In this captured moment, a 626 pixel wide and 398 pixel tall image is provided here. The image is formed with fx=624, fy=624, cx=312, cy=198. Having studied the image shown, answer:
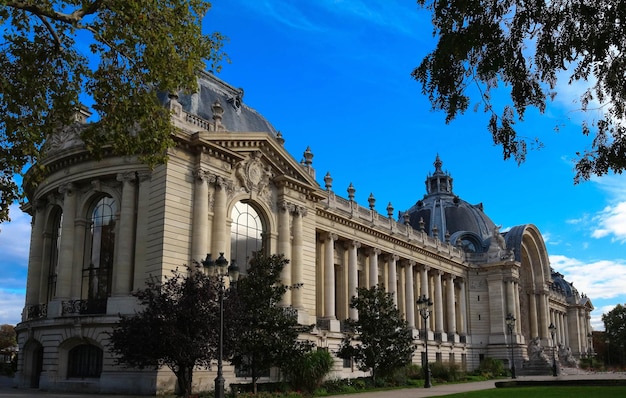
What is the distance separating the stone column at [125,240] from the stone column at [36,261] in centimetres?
808

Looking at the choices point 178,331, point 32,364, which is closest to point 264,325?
point 178,331

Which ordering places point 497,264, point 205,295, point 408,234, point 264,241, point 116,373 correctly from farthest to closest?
point 497,264, point 408,234, point 264,241, point 116,373, point 205,295

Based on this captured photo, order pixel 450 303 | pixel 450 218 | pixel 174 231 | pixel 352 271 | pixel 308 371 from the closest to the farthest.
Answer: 1. pixel 308 371
2. pixel 174 231
3. pixel 352 271
4. pixel 450 303
5. pixel 450 218

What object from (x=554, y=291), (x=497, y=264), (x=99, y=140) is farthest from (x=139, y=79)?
(x=554, y=291)

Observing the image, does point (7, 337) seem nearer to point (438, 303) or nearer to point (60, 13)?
point (438, 303)

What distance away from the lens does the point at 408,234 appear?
61.2 meters

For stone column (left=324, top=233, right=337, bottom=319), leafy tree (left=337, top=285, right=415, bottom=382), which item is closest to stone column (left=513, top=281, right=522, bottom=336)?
stone column (left=324, top=233, right=337, bottom=319)

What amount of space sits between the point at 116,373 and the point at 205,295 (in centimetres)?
897

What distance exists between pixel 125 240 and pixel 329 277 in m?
19.0

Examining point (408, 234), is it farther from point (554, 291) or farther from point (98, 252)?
point (554, 291)

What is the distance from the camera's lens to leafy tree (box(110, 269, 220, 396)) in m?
23.8

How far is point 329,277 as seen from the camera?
157 ft

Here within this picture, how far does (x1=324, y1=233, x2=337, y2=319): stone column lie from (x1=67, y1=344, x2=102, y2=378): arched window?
1878 cm

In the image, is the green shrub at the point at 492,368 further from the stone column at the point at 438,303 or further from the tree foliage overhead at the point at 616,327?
the tree foliage overhead at the point at 616,327
